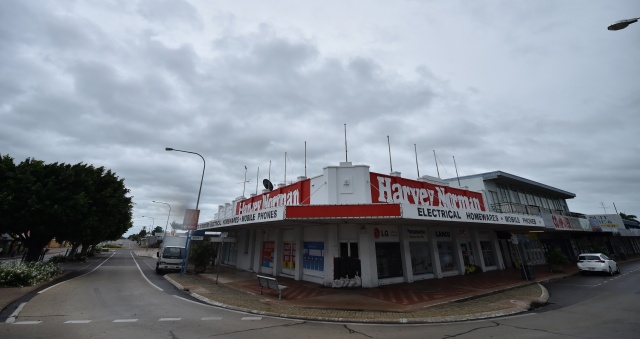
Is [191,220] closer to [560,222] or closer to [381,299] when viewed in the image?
[381,299]

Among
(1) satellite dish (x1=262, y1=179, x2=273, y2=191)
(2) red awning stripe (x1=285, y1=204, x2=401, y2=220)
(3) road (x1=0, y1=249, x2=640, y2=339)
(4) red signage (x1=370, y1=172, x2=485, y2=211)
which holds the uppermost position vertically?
(1) satellite dish (x1=262, y1=179, x2=273, y2=191)

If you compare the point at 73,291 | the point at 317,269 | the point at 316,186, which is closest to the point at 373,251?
the point at 317,269

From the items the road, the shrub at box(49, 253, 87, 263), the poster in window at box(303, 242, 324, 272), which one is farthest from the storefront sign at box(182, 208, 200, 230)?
the shrub at box(49, 253, 87, 263)

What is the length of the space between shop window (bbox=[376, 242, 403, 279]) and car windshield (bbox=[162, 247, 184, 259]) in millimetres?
16420

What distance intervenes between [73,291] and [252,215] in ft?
29.3

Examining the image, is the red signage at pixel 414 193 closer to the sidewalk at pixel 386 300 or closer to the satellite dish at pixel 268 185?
the sidewalk at pixel 386 300

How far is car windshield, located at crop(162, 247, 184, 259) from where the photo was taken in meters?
22.5

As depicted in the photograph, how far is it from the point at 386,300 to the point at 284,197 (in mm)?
10198

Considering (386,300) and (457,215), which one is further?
(457,215)

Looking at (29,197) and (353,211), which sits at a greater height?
(29,197)

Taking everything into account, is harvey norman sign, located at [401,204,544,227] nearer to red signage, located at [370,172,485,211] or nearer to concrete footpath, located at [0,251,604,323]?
red signage, located at [370,172,485,211]

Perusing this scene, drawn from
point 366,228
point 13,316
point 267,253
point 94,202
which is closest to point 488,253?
point 366,228

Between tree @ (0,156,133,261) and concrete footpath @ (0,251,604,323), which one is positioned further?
tree @ (0,156,133,261)

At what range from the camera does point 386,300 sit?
1204 cm
